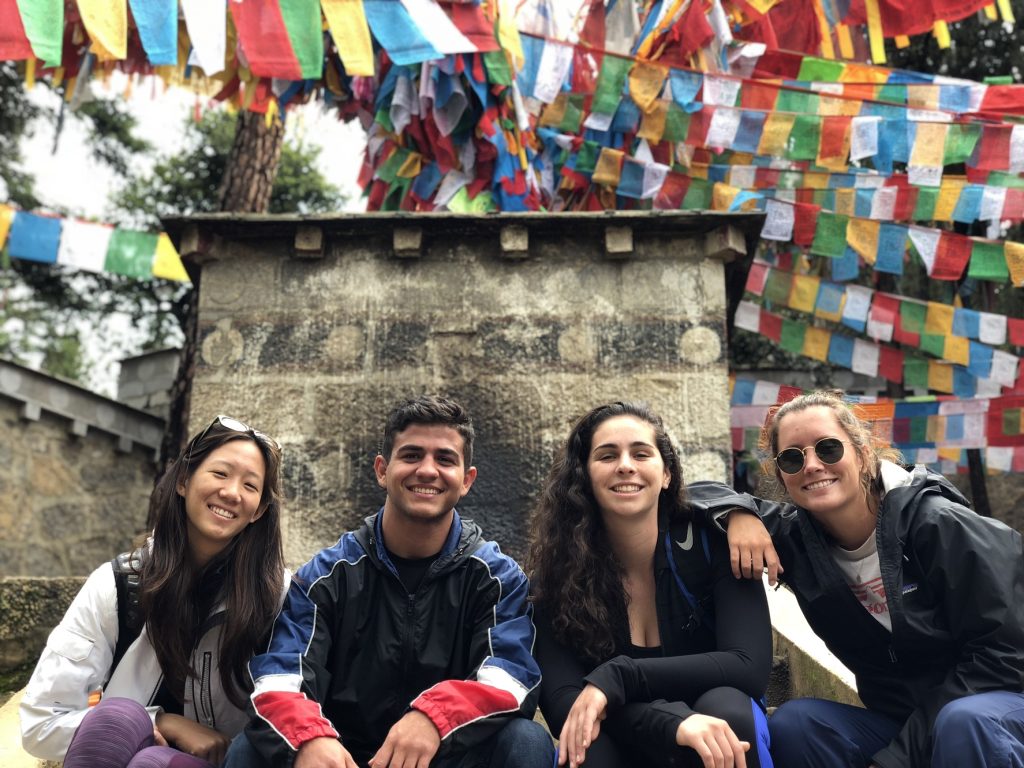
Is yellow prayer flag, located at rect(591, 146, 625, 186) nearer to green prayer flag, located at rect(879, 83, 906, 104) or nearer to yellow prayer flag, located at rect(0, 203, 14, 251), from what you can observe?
green prayer flag, located at rect(879, 83, 906, 104)

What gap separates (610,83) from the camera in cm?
707

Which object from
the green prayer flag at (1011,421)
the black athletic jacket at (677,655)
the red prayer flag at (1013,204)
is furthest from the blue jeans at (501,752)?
the green prayer flag at (1011,421)

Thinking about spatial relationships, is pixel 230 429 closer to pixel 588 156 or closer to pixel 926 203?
pixel 588 156

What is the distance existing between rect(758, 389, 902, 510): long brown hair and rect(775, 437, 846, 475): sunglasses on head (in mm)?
82

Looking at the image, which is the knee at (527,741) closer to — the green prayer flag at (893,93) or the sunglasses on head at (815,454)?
the sunglasses on head at (815,454)

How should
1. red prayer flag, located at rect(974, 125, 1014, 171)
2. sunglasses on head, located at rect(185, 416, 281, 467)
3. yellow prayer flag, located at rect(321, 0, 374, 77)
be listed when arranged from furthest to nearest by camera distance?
1. red prayer flag, located at rect(974, 125, 1014, 171)
2. yellow prayer flag, located at rect(321, 0, 374, 77)
3. sunglasses on head, located at rect(185, 416, 281, 467)

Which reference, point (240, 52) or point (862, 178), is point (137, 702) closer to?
point (240, 52)

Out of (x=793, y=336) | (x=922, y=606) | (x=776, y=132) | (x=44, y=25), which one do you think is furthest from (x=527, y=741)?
(x=793, y=336)

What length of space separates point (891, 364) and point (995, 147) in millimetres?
2204

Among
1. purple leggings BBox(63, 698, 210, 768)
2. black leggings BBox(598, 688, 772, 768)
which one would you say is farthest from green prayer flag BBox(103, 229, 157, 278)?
black leggings BBox(598, 688, 772, 768)

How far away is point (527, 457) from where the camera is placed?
493 cm

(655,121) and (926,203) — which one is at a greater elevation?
(655,121)

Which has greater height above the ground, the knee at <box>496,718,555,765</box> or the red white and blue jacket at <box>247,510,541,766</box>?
the red white and blue jacket at <box>247,510,541,766</box>

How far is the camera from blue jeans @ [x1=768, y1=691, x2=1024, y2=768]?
7.07 ft
